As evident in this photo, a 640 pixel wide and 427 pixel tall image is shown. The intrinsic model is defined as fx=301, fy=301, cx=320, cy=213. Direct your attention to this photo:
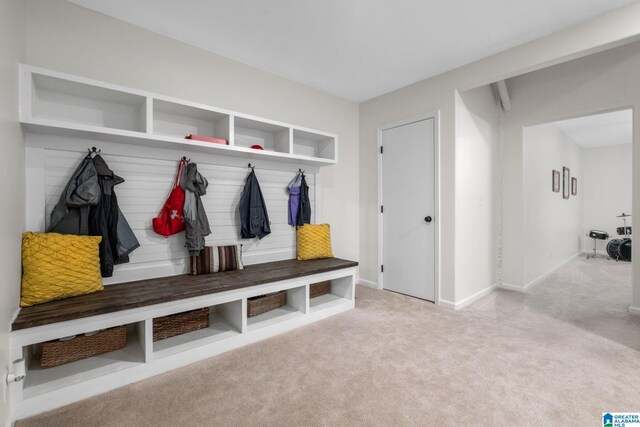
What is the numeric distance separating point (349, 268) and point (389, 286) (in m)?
0.93

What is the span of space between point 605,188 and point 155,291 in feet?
30.1

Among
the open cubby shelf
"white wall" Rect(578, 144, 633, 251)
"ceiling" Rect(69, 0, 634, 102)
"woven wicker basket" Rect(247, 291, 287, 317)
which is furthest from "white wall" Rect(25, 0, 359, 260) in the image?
"white wall" Rect(578, 144, 633, 251)

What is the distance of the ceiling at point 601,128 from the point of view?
4.89 m

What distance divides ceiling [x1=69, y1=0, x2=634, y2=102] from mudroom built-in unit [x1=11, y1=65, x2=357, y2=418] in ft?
2.14

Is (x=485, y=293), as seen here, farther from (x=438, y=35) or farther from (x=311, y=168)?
(x=438, y=35)

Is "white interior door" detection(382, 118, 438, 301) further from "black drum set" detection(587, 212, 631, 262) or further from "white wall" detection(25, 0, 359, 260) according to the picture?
"black drum set" detection(587, 212, 631, 262)

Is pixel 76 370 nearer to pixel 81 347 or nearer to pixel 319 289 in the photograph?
pixel 81 347

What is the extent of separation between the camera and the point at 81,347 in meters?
1.95

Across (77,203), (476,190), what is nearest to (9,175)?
(77,203)

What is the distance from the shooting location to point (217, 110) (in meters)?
2.55

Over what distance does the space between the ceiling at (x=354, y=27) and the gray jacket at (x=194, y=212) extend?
116 cm

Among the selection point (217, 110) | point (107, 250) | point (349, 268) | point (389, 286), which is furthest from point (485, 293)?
point (107, 250)

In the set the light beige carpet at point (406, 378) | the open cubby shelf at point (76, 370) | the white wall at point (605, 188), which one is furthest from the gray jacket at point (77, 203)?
the white wall at point (605, 188)

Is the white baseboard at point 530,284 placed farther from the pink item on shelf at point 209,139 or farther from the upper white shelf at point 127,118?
the pink item on shelf at point 209,139
